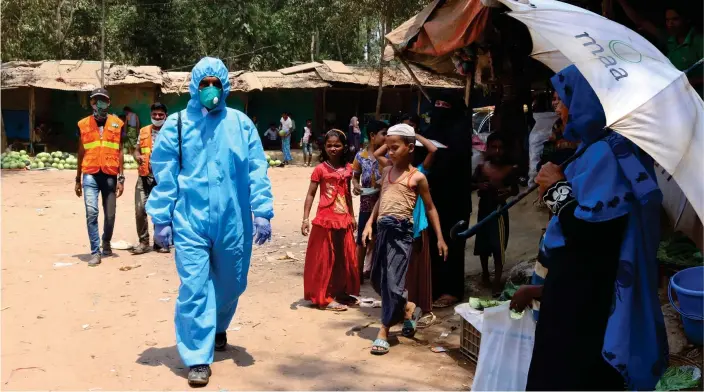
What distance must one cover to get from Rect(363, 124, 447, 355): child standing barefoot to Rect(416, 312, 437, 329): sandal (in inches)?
22.4

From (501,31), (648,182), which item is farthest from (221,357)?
(501,31)

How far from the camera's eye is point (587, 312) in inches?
104

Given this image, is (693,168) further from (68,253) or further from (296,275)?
(68,253)

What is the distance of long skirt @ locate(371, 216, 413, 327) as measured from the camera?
487 centimetres

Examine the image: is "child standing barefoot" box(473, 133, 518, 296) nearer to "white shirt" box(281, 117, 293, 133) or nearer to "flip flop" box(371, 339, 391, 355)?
"flip flop" box(371, 339, 391, 355)

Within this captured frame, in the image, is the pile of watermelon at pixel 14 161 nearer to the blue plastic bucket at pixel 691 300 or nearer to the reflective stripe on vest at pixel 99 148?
the reflective stripe on vest at pixel 99 148

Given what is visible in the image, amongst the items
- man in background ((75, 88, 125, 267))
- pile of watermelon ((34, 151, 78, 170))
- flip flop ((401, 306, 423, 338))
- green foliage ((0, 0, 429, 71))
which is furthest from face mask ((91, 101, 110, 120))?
green foliage ((0, 0, 429, 71))

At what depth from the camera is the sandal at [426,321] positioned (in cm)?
560

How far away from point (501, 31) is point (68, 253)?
5.82 meters

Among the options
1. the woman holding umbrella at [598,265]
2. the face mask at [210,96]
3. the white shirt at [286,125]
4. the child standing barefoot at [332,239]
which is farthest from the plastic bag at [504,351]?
the white shirt at [286,125]

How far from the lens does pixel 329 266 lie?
618 centimetres

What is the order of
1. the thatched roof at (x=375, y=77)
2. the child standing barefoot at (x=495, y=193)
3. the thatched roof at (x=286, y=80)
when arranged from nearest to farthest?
the child standing barefoot at (x=495, y=193)
the thatched roof at (x=286, y=80)
the thatched roof at (x=375, y=77)

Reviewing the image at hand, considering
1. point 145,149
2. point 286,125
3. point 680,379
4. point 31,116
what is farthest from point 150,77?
point 680,379

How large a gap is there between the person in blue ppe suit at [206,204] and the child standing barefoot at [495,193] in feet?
8.57
